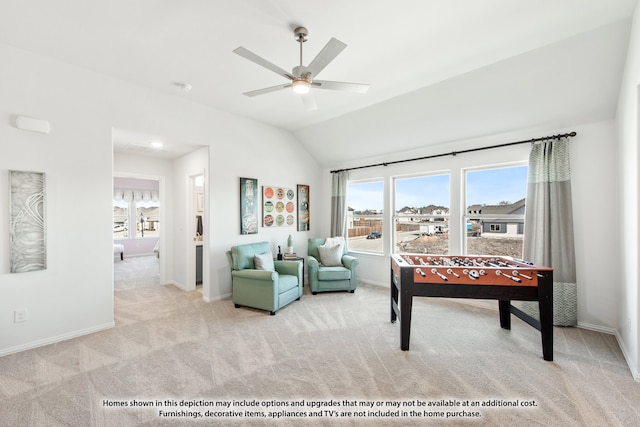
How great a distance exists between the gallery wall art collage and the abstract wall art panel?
2295 mm

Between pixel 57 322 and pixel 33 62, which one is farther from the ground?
pixel 33 62

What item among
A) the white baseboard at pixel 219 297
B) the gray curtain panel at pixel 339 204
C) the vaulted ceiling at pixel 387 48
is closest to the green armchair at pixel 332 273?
the gray curtain panel at pixel 339 204

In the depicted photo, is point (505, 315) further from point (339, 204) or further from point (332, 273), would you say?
point (339, 204)

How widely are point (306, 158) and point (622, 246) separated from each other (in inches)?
185

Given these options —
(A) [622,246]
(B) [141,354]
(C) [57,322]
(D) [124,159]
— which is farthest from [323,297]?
(D) [124,159]

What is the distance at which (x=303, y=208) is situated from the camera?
5523mm

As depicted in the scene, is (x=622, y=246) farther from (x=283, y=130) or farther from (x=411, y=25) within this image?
(x=283, y=130)

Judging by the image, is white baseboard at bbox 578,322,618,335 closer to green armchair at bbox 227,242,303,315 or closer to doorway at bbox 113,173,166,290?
green armchair at bbox 227,242,303,315

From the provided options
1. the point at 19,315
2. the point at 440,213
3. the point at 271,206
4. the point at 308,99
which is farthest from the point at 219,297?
the point at 440,213

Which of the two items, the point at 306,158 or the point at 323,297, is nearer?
the point at 323,297

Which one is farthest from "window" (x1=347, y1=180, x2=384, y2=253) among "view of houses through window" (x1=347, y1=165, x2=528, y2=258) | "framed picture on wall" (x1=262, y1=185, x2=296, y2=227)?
"framed picture on wall" (x1=262, y1=185, x2=296, y2=227)

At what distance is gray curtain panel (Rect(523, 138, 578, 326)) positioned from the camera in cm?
316

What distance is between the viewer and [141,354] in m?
2.58

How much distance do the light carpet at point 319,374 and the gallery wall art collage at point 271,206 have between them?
172cm
